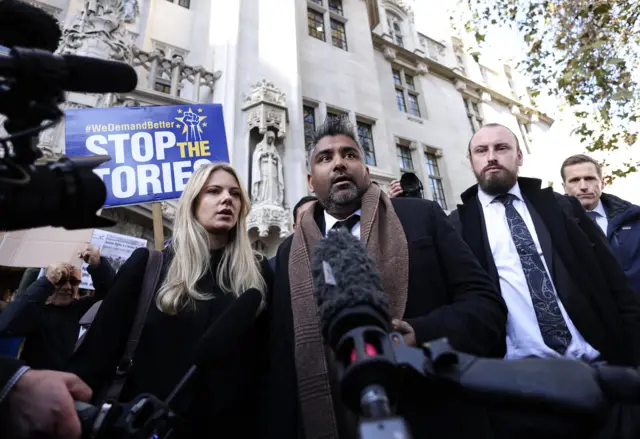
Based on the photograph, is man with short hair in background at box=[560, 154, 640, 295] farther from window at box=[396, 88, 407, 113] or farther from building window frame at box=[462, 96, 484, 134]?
building window frame at box=[462, 96, 484, 134]

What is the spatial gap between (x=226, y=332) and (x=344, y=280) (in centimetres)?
92

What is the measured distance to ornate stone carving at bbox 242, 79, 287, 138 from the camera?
8.49 metres

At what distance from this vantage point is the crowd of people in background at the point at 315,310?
136cm

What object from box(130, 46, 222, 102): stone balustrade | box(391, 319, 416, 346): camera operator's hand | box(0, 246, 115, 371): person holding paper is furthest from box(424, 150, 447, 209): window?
box(391, 319, 416, 346): camera operator's hand

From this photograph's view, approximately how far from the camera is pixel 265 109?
8555 millimetres

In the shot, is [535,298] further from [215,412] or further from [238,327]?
[215,412]

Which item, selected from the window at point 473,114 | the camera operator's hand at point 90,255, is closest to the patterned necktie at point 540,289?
the camera operator's hand at point 90,255

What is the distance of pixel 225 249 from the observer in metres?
2.29

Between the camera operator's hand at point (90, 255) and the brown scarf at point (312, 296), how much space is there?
6.94 ft

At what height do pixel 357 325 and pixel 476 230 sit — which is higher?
pixel 476 230

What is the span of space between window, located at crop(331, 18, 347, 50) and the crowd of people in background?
1156 centimetres

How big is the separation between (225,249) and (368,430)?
184cm

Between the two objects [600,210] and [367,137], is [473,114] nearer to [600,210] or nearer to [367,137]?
[367,137]

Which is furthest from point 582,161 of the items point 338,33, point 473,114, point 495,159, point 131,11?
point 473,114
